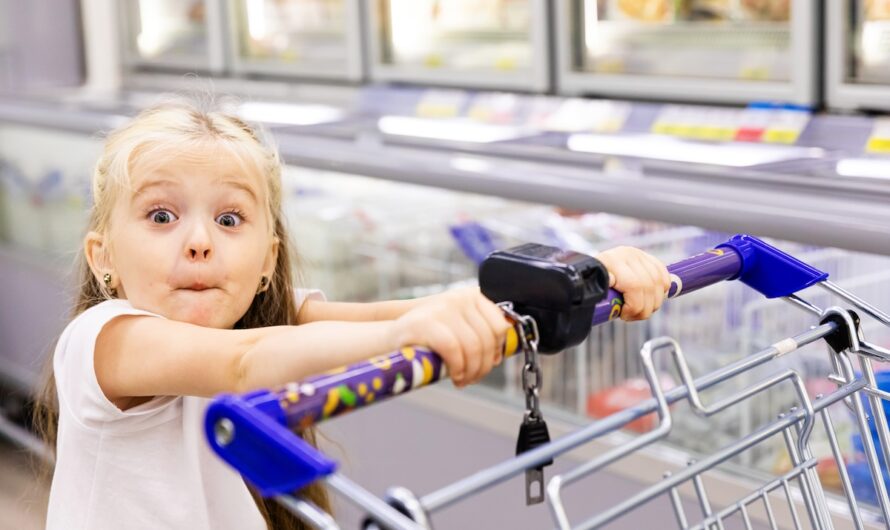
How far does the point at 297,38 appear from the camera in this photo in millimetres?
4352

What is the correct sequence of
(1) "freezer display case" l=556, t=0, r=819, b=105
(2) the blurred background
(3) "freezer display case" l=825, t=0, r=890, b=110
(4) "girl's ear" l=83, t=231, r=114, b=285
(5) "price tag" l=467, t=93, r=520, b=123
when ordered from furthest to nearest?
(5) "price tag" l=467, t=93, r=520, b=123
(1) "freezer display case" l=556, t=0, r=819, b=105
(3) "freezer display case" l=825, t=0, r=890, b=110
(2) the blurred background
(4) "girl's ear" l=83, t=231, r=114, b=285

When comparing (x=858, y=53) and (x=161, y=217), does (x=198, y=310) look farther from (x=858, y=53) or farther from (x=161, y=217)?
(x=858, y=53)

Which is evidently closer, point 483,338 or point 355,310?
point 483,338

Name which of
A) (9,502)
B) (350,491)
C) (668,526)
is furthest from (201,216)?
(9,502)

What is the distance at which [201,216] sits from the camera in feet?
4.21

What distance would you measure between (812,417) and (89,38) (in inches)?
186

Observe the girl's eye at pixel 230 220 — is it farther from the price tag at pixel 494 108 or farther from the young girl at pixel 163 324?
the price tag at pixel 494 108

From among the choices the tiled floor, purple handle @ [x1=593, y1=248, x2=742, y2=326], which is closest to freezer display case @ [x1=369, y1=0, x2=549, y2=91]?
the tiled floor

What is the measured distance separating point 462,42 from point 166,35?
1.89 meters

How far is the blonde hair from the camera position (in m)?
1.32

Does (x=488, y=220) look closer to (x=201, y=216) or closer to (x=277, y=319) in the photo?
(x=277, y=319)

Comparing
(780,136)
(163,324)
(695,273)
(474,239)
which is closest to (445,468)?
(474,239)

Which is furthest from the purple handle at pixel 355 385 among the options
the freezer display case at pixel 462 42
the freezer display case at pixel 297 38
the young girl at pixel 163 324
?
the freezer display case at pixel 297 38

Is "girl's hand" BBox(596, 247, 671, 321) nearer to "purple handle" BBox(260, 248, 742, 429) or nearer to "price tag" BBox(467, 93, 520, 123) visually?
"purple handle" BBox(260, 248, 742, 429)
